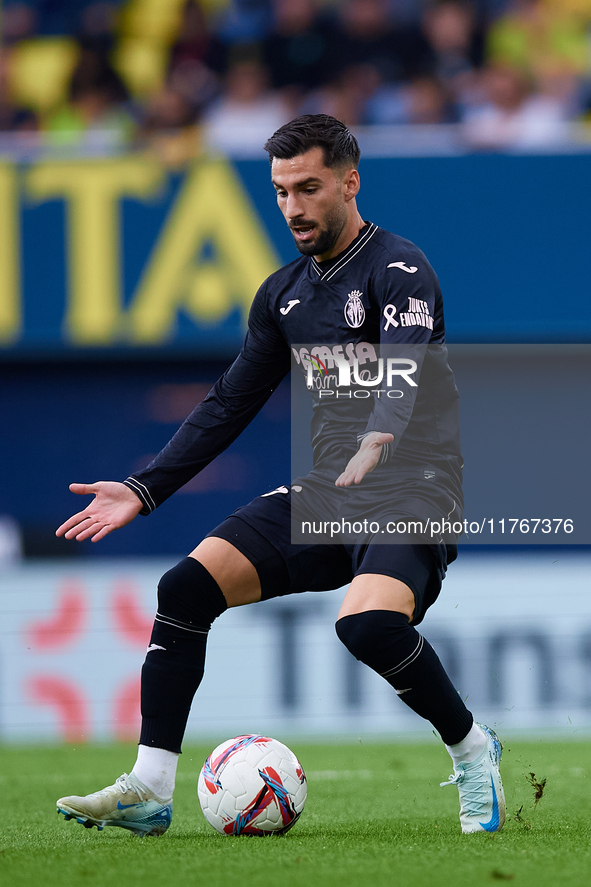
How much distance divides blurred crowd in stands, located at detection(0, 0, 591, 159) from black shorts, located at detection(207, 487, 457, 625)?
693cm

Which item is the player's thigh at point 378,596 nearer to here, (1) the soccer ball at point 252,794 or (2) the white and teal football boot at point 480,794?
(2) the white and teal football boot at point 480,794

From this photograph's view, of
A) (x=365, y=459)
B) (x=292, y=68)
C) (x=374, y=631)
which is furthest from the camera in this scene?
(x=292, y=68)

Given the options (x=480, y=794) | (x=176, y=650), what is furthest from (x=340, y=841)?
(x=176, y=650)

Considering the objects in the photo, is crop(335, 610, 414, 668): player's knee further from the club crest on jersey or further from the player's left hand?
the club crest on jersey

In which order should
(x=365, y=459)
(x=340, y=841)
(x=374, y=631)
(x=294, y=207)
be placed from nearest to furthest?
(x=365, y=459), (x=374, y=631), (x=340, y=841), (x=294, y=207)

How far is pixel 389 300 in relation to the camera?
374 centimetres

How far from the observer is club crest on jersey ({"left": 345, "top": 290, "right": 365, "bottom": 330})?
153 inches

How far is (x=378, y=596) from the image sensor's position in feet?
11.8

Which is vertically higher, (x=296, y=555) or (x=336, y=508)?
(x=336, y=508)

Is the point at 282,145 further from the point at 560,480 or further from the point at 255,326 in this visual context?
the point at 560,480

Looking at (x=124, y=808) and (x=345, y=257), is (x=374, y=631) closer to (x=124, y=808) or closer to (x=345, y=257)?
(x=124, y=808)

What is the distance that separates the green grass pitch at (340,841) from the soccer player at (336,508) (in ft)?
0.70

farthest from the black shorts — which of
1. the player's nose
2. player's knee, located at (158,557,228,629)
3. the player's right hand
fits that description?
the player's nose

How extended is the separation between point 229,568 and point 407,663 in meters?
0.65
